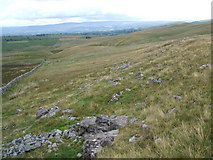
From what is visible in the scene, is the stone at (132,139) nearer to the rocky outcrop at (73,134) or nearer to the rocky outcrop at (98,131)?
the rocky outcrop at (98,131)

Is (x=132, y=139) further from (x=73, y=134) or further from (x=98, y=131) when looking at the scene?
(x=73, y=134)

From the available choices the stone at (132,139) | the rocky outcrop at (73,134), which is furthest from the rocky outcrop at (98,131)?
the stone at (132,139)

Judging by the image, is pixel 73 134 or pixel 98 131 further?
pixel 73 134

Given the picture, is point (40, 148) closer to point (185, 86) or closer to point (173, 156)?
point (173, 156)

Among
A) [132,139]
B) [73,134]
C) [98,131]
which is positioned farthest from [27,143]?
[132,139]

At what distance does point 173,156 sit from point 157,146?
85cm

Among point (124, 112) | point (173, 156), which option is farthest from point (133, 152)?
point (124, 112)

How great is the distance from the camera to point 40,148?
10062 millimetres

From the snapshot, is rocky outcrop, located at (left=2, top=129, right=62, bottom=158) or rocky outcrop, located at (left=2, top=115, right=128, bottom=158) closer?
rocky outcrop, located at (left=2, top=115, right=128, bottom=158)

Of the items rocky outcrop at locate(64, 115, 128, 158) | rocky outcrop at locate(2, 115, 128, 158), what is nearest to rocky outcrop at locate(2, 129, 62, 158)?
rocky outcrop at locate(2, 115, 128, 158)

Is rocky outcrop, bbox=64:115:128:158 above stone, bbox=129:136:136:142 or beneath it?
beneath

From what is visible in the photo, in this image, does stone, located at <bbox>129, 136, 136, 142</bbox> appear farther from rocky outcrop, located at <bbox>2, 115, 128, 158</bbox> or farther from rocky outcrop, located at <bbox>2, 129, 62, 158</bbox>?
rocky outcrop, located at <bbox>2, 129, 62, 158</bbox>

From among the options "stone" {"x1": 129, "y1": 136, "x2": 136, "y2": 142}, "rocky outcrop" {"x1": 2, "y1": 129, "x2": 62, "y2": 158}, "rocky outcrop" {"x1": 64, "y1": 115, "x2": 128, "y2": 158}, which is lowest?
"rocky outcrop" {"x1": 2, "y1": 129, "x2": 62, "y2": 158}

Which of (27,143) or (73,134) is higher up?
(73,134)
